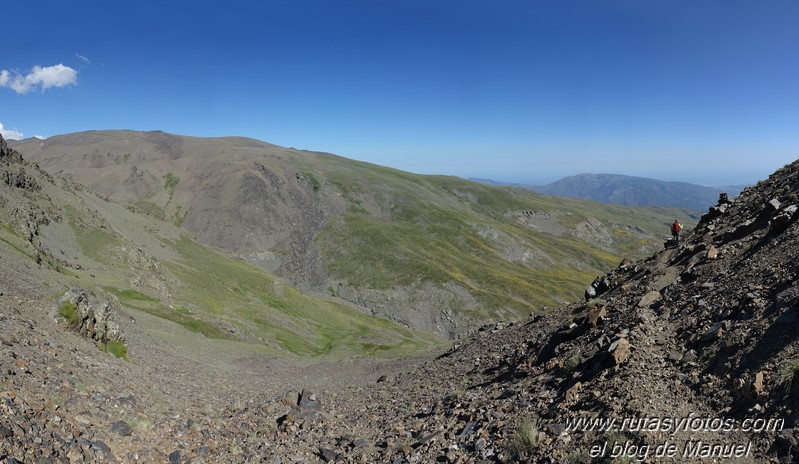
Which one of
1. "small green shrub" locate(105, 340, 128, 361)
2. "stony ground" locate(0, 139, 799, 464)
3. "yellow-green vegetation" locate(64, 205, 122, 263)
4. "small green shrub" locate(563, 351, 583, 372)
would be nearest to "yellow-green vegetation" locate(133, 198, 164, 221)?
"yellow-green vegetation" locate(64, 205, 122, 263)

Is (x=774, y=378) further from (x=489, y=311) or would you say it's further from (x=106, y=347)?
(x=489, y=311)

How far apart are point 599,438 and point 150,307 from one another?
181 ft

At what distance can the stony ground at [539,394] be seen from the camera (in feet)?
34.7

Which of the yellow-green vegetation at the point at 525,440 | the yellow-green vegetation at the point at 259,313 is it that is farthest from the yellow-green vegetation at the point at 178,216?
the yellow-green vegetation at the point at 525,440

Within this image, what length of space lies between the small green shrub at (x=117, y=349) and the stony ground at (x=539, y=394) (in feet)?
3.36

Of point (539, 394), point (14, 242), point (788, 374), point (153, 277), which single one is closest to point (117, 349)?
point (539, 394)

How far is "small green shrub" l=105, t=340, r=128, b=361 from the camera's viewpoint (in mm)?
24344

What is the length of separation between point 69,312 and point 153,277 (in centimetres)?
5053

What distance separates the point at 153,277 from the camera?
68500mm

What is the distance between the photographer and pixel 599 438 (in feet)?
36.5

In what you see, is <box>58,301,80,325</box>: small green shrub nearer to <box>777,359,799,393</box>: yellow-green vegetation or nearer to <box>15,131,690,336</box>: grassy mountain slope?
<box>777,359,799,393</box>: yellow-green vegetation

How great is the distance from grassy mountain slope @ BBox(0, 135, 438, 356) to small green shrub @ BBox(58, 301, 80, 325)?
738cm

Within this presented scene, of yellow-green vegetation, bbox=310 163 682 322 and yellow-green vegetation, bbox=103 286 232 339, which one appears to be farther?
yellow-green vegetation, bbox=310 163 682 322

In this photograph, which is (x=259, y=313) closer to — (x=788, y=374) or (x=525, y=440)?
(x=525, y=440)
